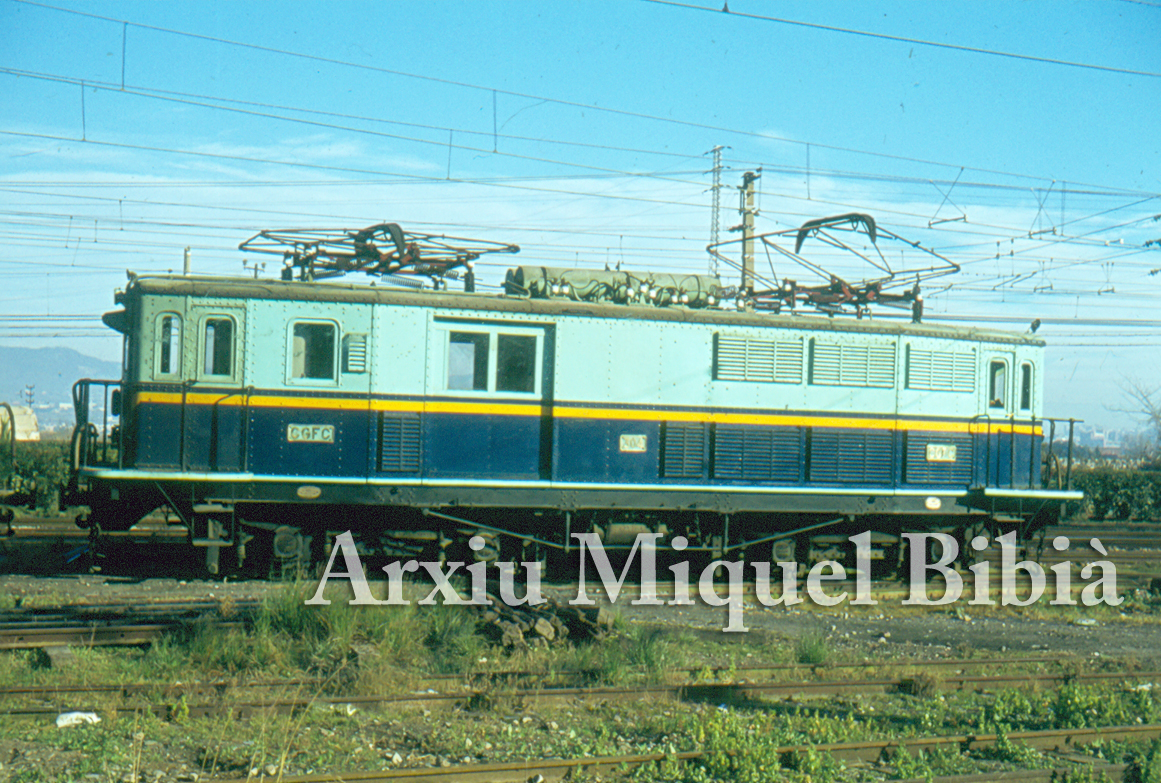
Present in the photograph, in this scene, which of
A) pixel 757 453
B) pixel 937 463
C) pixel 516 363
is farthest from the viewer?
pixel 937 463

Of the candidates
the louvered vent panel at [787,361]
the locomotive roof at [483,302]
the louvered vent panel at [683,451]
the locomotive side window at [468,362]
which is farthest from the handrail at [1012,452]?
the locomotive side window at [468,362]

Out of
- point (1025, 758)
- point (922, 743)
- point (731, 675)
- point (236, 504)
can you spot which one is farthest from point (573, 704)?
point (236, 504)

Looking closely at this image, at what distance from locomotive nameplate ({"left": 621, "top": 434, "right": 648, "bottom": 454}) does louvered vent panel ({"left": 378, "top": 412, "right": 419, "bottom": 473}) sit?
2.52 meters

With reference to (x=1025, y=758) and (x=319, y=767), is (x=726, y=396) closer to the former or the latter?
(x=1025, y=758)

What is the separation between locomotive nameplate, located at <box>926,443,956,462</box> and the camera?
12.7 meters

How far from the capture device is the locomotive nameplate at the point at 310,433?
10734mm

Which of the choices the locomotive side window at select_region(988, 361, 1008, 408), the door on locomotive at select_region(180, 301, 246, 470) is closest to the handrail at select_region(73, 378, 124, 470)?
the door on locomotive at select_region(180, 301, 246, 470)

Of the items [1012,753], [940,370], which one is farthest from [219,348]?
[940,370]

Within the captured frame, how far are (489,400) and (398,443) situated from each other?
117cm

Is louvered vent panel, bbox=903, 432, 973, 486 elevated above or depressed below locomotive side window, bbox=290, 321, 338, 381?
below

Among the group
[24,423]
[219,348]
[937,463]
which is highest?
[219,348]

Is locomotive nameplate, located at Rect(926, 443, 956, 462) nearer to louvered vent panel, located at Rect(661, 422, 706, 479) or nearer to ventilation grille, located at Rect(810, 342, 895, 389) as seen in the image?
ventilation grille, located at Rect(810, 342, 895, 389)

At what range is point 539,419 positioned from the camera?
11320 millimetres

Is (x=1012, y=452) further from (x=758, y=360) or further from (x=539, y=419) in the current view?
(x=539, y=419)
